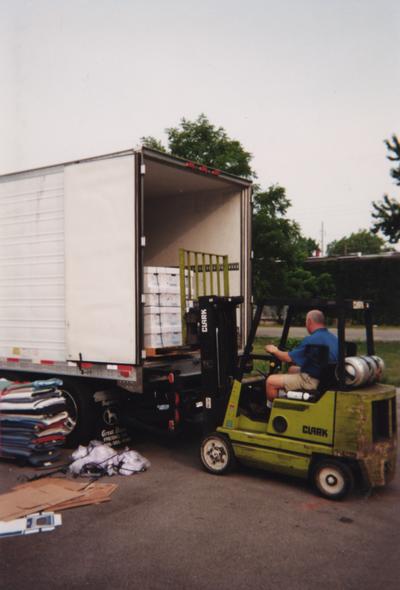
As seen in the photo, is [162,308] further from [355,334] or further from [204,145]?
[355,334]

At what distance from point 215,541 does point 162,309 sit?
3.02 meters

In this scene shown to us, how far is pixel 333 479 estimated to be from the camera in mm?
5559

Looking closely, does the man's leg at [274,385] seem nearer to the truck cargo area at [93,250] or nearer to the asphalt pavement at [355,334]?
the truck cargo area at [93,250]

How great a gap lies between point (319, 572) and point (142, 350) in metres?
3.16

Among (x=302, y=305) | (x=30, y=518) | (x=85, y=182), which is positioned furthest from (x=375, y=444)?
(x=85, y=182)

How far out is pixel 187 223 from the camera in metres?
8.88

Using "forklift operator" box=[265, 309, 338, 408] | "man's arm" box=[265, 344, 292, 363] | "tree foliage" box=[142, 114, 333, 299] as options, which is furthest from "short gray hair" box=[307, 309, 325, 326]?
"tree foliage" box=[142, 114, 333, 299]

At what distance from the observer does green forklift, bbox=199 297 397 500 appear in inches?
214

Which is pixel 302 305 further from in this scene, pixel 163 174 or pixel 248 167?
pixel 248 167

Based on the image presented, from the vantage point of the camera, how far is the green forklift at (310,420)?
5434 mm

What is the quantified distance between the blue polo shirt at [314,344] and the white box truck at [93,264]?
176 cm

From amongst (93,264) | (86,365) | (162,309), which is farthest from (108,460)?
(93,264)

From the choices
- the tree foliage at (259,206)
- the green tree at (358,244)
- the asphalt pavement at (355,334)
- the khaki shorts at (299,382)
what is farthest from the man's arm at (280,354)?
the green tree at (358,244)

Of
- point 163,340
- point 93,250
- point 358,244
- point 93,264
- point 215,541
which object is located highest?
point 358,244
